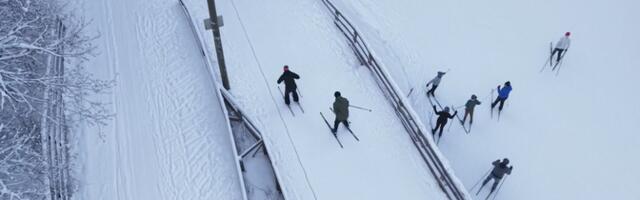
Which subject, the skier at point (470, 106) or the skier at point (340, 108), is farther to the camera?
the skier at point (470, 106)

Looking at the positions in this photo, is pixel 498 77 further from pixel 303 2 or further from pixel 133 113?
pixel 133 113

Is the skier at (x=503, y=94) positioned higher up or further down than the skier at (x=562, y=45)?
further down

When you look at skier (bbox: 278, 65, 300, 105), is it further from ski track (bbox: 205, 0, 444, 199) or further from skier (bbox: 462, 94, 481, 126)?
skier (bbox: 462, 94, 481, 126)

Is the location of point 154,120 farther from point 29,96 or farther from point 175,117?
point 29,96

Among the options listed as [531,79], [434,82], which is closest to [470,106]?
[434,82]

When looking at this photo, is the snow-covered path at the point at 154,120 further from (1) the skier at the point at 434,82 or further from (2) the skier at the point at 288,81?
(1) the skier at the point at 434,82

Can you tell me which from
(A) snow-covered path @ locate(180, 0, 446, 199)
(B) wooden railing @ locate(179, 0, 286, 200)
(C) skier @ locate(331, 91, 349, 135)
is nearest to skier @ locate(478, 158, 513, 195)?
(A) snow-covered path @ locate(180, 0, 446, 199)

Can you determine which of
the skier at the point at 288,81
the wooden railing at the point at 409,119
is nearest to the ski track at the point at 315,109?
the wooden railing at the point at 409,119
